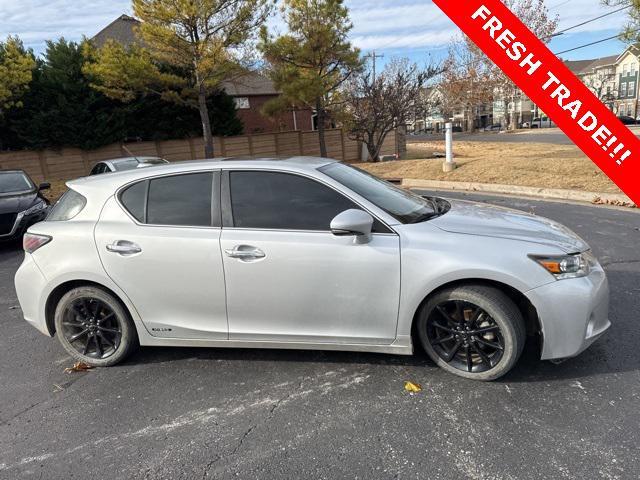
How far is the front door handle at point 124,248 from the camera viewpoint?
3324 millimetres

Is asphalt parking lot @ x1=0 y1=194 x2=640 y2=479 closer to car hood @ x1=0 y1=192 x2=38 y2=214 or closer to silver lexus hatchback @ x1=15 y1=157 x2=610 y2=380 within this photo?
silver lexus hatchback @ x1=15 y1=157 x2=610 y2=380

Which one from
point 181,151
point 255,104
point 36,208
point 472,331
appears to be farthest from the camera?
point 255,104

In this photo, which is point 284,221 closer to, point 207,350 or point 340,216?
point 340,216

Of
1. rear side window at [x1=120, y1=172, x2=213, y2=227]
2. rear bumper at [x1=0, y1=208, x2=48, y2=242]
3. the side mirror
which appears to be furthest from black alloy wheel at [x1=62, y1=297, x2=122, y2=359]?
rear bumper at [x1=0, y1=208, x2=48, y2=242]

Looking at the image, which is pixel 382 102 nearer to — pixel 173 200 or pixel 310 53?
pixel 310 53

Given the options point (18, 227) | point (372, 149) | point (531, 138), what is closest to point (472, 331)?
point (18, 227)

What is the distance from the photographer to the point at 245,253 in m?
3.17

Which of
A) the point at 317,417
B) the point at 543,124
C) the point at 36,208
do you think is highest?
the point at 543,124

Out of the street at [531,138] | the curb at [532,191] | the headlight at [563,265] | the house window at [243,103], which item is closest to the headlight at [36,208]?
the headlight at [563,265]

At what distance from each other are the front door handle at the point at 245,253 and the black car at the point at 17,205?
21.5 feet

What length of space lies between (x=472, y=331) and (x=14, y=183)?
930 cm

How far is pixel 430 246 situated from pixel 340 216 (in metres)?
0.63

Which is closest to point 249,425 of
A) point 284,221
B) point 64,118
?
point 284,221

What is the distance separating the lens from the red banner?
6.88m
